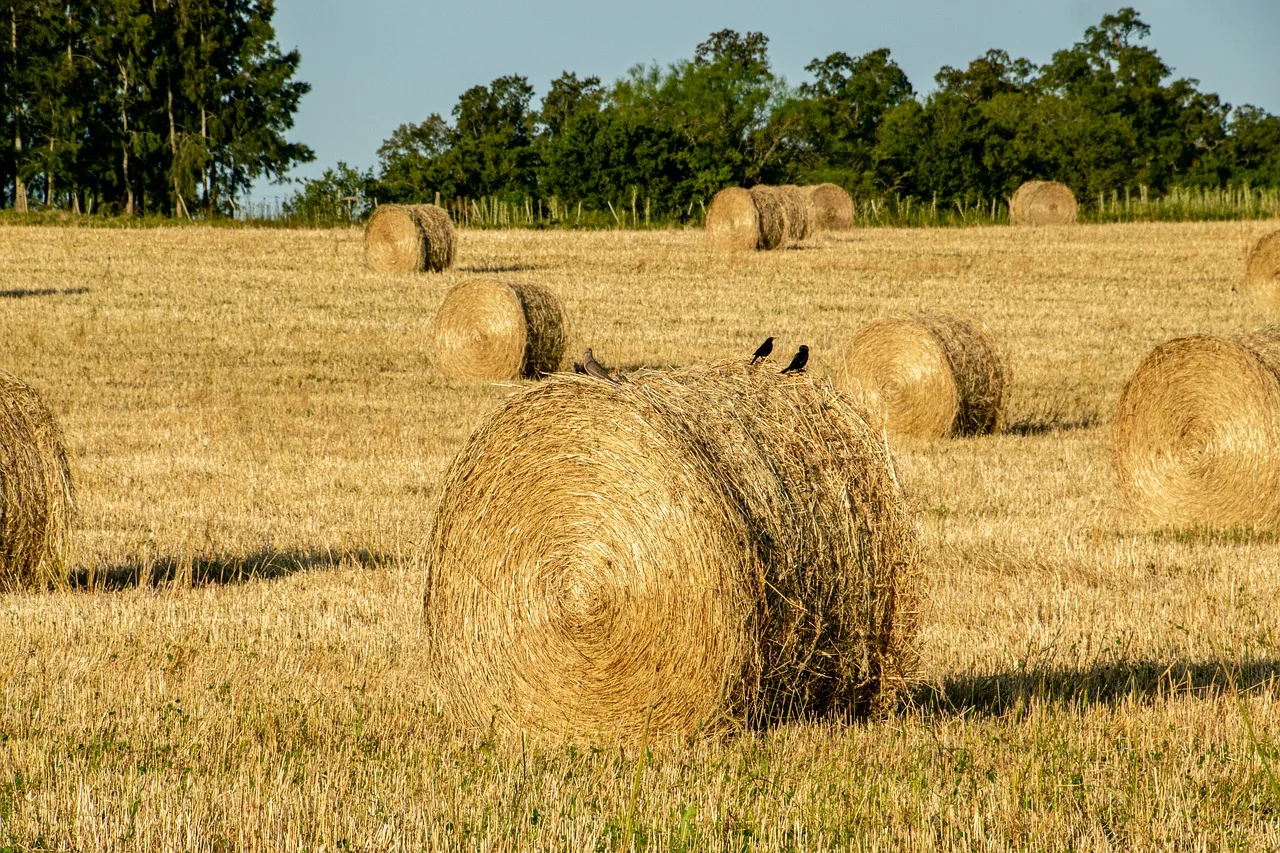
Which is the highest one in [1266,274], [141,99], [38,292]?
[141,99]

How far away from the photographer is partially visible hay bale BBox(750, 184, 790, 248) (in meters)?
34.6

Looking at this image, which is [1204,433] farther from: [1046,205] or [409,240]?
[1046,205]

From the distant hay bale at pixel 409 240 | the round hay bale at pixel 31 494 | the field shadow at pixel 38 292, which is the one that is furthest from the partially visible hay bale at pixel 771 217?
the round hay bale at pixel 31 494

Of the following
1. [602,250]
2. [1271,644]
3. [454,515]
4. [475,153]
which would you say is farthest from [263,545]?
[475,153]

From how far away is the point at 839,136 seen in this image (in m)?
72.4

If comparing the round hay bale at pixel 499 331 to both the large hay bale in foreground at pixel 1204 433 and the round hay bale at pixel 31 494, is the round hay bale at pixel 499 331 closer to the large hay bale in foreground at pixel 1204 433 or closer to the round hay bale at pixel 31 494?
the large hay bale in foreground at pixel 1204 433

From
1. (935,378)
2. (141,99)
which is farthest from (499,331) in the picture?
(141,99)

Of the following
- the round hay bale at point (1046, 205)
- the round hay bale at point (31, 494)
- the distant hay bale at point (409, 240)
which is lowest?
the round hay bale at point (31, 494)

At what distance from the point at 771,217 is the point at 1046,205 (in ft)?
46.2

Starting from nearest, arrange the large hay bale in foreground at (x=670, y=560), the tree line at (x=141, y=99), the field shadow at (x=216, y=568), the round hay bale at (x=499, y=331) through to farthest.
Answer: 1. the large hay bale in foreground at (x=670, y=560)
2. the field shadow at (x=216, y=568)
3. the round hay bale at (x=499, y=331)
4. the tree line at (x=141, y=99)

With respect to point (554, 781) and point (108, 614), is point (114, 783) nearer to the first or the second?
point (554, 781)

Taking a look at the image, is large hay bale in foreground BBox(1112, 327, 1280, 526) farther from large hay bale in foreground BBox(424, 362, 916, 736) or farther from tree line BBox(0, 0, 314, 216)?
tree line BBox(0, 0, 314, 216)

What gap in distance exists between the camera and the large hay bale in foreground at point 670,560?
17.0 feet

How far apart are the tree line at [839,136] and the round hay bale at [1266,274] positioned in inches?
1367
